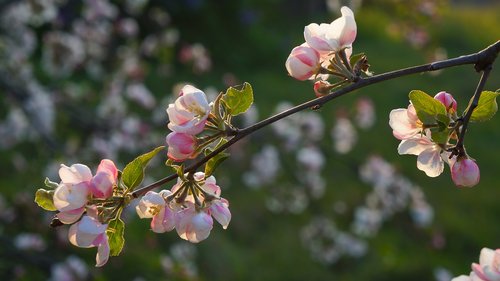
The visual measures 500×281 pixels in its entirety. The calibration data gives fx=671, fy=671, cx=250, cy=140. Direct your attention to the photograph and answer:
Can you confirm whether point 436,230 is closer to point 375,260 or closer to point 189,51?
point 375,260

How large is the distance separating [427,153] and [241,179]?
12.2 feet

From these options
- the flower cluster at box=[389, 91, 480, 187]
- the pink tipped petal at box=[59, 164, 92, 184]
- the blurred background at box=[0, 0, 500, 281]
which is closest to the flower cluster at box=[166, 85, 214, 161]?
the pink tipped petal at box=[59, 164, 92, 184]

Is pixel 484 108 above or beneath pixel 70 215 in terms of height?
beneath

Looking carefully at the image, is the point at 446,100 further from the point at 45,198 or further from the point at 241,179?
the point at 241,179

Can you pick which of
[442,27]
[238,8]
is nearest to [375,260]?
[238,8]

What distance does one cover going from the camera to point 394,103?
21.4ft

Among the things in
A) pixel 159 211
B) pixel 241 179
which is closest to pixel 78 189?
pixel 159 211

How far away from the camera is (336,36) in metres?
0.89

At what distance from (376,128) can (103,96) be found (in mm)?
2814

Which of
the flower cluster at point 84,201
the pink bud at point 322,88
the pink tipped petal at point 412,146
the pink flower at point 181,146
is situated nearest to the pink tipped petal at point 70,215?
the flower cluster at point 84,201

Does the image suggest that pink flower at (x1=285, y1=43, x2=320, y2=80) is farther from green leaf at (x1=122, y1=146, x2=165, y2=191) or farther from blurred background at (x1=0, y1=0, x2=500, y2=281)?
blurred background at (x1=0, y1=0, x2=500, y2=281)

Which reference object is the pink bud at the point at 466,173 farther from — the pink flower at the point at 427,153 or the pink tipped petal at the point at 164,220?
the pink tipped petal at the point at 164,220

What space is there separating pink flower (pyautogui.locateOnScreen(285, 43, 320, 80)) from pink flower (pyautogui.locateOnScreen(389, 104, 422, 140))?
0.13m

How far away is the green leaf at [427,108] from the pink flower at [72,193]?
0.43 meters
